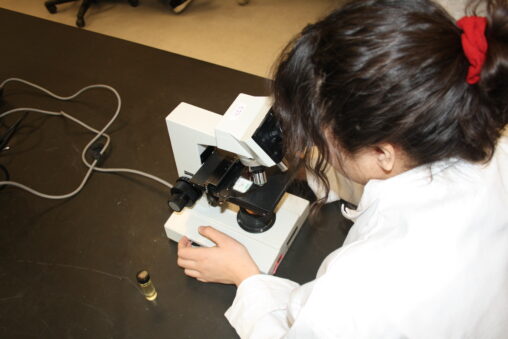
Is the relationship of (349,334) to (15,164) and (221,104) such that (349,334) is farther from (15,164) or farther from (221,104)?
(15,164)

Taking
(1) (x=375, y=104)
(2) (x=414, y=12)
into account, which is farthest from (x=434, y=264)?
(2) (x=414, y=12)

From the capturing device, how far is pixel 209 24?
234 centimetres

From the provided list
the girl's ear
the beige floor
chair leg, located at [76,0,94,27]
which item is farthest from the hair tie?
chair leg, located at [76,0,94,27]

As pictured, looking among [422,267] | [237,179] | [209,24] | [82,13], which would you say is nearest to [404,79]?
[422,267]

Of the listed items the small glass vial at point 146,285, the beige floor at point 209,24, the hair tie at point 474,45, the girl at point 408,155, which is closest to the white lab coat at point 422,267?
the girl at point 408,155

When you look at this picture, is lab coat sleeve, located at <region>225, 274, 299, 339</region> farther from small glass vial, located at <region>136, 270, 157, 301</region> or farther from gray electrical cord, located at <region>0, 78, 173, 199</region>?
gray electrical cord, located at <region>0, 78, 173, 199</region>

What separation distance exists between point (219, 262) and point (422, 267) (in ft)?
1.33

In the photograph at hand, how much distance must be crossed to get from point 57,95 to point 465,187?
1234 mm

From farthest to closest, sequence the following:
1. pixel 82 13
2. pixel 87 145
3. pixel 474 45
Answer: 1. pixel 82 13
2. pixel 87 145
3. pixel 474 45

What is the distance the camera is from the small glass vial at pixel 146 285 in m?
0.70

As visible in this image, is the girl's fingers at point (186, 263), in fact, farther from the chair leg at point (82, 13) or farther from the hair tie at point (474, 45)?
the chair leg at point (82, 13)

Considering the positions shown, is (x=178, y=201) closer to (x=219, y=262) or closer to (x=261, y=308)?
(x=219, y=262)

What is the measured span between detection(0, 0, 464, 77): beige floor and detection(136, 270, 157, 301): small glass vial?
4.80 feet

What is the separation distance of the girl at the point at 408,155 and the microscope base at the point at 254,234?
199mm
